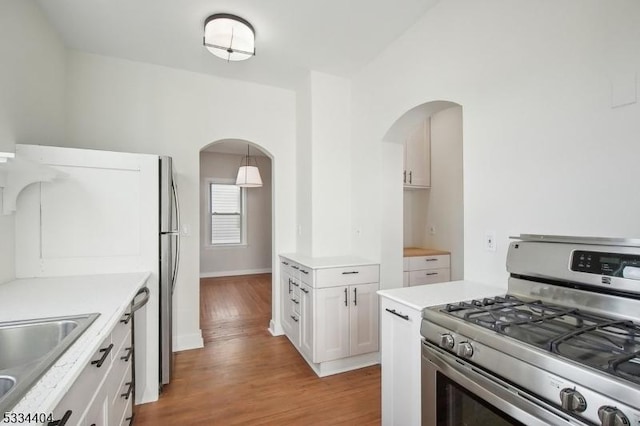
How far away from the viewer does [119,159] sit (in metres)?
2.15

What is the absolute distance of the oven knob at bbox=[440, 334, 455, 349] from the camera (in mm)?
1151

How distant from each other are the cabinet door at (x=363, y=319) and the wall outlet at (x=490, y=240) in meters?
1.16

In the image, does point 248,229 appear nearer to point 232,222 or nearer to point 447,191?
point 232,222

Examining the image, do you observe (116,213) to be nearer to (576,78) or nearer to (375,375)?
(375,375)

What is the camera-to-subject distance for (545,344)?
909mm

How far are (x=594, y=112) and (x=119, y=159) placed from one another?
2.79m

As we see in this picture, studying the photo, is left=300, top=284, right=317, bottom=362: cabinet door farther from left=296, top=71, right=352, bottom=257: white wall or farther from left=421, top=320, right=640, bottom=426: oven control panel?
left=421, top=320, right=640, bottom=426: oven control panel

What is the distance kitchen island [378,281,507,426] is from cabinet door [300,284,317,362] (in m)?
1.05

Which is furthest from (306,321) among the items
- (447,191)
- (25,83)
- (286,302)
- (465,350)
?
(25,83)

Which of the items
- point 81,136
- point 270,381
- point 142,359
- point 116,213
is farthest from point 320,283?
point 81,136

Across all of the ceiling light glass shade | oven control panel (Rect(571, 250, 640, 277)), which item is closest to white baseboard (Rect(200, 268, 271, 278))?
the ceiling light glass shade

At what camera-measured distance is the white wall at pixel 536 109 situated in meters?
1.25

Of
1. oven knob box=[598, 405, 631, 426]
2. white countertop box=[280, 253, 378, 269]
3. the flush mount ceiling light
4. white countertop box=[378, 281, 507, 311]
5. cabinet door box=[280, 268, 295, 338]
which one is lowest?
cabinet door box=[280, 268, 295, 338]

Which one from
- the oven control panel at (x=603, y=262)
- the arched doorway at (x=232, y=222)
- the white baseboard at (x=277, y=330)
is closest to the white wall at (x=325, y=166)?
the white baseboard at (x=277, y=330)
